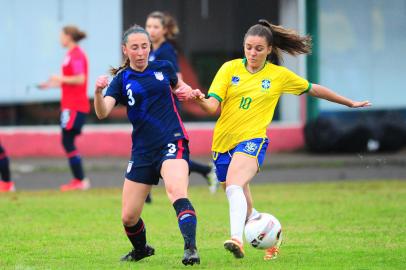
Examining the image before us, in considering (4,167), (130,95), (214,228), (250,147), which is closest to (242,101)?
(250,147)

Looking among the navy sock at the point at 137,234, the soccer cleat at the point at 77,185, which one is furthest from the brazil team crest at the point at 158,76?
the soccer cleat at the point at 77,185

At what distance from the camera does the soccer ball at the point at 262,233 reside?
856 cm

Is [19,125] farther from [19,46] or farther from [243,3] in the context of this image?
[243,3]

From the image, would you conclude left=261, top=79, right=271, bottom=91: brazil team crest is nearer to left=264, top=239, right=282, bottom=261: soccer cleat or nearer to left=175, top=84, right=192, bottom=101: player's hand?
left=175, top=84, right=192, bottom=101: player's hand

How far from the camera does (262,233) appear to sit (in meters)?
8.55

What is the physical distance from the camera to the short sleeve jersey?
50.8ft

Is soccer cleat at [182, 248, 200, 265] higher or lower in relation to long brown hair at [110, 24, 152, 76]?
lower

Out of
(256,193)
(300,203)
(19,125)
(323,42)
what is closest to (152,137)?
(300,203)

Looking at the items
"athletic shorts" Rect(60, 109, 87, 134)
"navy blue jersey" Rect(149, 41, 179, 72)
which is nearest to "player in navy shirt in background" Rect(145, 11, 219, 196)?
"navy blue jersey" Rect(149, 41, 179, 72)

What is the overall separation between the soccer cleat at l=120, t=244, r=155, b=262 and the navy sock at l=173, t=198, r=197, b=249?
0.82 meters

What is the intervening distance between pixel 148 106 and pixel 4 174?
24.0ft

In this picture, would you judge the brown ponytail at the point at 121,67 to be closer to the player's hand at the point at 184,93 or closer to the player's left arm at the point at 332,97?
the player's hand at the point at 184,93

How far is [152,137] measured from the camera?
27.9ft

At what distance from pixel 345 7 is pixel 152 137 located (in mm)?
14573
